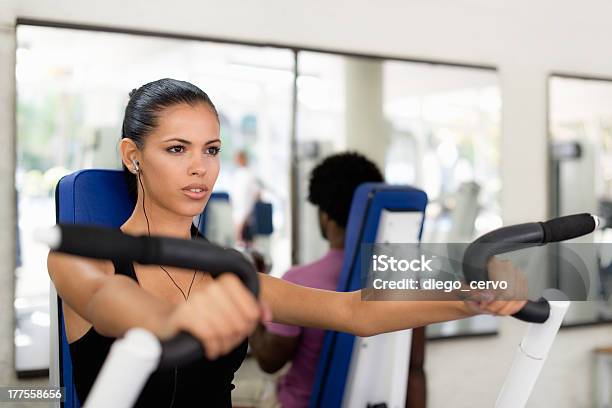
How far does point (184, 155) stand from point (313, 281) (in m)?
1.01

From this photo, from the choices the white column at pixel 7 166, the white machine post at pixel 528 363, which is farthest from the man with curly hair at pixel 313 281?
the white machine post at pixel 528 363

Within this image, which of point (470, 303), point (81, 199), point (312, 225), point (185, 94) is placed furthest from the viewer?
point (312, 225)

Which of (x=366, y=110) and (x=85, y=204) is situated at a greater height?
(x=366, y=110)

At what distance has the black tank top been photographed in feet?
4.29

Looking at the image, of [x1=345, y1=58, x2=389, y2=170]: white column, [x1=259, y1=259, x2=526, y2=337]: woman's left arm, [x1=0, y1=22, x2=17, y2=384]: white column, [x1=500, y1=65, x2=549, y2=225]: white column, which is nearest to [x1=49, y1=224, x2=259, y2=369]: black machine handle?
[x1=259, y1=259, x2=526, y2=337]: woman's left arm

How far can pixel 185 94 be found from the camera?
137 centimetres

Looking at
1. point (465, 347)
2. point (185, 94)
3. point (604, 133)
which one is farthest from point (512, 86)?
point (185, 94)

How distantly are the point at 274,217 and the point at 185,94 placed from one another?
1.64 meters

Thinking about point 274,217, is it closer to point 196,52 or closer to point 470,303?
point 196,52

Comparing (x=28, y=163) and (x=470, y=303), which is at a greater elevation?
(x=28, y=163)

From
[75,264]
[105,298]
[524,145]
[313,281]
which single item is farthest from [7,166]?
[524,145]

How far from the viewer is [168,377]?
52.4 inches

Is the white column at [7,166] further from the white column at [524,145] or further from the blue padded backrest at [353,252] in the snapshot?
the white column at [524,145]

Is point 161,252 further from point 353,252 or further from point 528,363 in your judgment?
point 353,252
